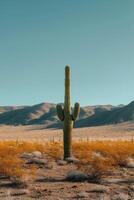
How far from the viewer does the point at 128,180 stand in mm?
15258

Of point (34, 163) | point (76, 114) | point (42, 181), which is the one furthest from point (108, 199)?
point (76, 114)

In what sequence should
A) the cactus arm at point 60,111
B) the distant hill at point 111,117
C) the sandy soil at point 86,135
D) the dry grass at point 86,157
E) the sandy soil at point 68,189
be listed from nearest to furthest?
the sandy soil at point 68,189
the dry grass at point 86,157
the cactus arm at point 60,111
the sandy soil at point 86,135
the distant hill at point 111,117

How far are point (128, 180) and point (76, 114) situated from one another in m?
7.86

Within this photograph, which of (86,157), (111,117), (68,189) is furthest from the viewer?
(111,117)

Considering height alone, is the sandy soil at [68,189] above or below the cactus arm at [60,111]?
below

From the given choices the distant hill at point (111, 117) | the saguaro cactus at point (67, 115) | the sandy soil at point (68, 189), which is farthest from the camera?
the distant hill at point (111, 117)

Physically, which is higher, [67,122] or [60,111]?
[60,111]

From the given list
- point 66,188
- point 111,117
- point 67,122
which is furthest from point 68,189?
point 111,117

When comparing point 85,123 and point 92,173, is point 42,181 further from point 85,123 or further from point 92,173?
point 85,123

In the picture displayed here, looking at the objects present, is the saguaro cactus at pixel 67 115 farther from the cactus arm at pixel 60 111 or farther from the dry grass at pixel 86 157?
the dry grass at pixel 86 157

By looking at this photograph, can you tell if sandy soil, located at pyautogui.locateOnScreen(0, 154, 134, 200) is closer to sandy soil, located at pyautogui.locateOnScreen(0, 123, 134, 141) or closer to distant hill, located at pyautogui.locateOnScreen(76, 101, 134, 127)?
sandy soil, located at pyautogui.locateOnScreen(0, 123, 134, 141)

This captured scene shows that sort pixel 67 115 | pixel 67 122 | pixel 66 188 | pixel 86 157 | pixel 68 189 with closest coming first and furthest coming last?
pixel 68 189
pixel 66 188
pixel 86 157
pixel 67 122
pixel 67 115

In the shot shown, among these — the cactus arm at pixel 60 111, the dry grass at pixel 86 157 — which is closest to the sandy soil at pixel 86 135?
the dry grass at pixel 86 157

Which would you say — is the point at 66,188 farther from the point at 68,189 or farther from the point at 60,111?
the point at 60,111
